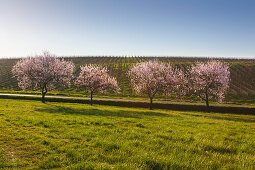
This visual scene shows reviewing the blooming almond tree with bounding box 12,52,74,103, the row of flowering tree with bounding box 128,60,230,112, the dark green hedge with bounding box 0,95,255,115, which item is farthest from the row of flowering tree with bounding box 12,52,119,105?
the row of flowering tree with bounding box 128,60,230,112

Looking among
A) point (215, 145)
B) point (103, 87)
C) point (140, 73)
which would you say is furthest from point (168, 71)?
point (215, 145)

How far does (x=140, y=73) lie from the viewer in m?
37.9

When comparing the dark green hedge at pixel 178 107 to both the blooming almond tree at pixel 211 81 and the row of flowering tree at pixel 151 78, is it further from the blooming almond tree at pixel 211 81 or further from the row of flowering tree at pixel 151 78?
the blooming almond tree at pixel 211 81

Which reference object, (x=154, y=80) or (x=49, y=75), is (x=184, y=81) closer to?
(x=154, y=80)

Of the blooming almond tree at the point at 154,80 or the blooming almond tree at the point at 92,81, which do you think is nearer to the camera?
the blooming almond tree at the point at 154,80

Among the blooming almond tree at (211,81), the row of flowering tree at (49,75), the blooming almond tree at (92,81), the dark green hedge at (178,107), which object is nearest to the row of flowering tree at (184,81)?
the blooming almond tree at (211,81)

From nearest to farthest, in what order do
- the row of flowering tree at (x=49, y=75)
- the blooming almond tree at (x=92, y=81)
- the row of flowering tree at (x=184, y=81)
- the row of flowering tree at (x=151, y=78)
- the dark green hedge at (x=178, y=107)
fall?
the dark green hedge at (x=178, y=107) → the row of flowering tree at (x=184, y=81) → the row of flowering tree at (x=151, y=78) → the row of flowering tree at (x=49, y=75) → the blooming almond tree at (x=92, y=81)

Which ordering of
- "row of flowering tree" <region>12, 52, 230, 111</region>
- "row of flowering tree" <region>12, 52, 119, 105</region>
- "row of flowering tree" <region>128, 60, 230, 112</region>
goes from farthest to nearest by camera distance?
"row of flowering tree" <region>12, 52, 119, 105</region> < "row of flowering tree" <region>12, 52, 230, 111</region> < "row of flowering tree" <region>128, 60, 230, 112</region>

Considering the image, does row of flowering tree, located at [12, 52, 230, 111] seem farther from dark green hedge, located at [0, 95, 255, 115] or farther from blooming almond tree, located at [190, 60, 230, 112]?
dark green hedge, located at [0, 95, 255, 115]

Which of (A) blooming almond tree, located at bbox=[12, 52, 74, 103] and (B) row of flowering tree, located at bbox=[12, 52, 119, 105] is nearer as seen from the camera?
(A) blooming almond tree, located at bbox=[12, 52, 74, 103]

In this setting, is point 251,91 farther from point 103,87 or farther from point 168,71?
point 103,87

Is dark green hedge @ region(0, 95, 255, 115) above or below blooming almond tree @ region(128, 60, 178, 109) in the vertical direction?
below

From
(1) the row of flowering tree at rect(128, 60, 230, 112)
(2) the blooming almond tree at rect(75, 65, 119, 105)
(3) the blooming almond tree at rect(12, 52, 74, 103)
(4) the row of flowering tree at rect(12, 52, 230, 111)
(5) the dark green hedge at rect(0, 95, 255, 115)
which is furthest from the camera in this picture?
(2) the blooming almond tree at rect(75, 65, 119, 105)

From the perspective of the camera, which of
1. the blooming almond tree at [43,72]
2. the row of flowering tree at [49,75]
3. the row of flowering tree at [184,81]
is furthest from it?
the row of flowering tree at [49,75]
